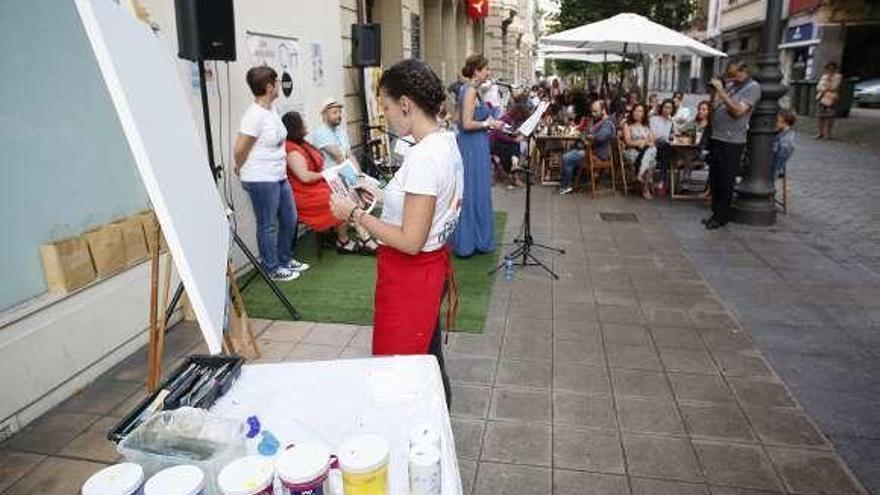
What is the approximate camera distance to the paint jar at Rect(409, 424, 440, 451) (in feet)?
4.54

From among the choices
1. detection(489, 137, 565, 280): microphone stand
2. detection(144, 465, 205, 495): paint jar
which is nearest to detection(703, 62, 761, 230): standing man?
detection(489, 137, 565, 280): microphone stand

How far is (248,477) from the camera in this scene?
124cm

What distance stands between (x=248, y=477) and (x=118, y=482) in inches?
9.8

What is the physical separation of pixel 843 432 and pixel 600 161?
6804mm

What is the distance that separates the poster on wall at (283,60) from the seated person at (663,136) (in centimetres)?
550

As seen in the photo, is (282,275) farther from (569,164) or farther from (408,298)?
(569,164)

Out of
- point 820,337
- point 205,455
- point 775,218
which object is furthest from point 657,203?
point 205,455

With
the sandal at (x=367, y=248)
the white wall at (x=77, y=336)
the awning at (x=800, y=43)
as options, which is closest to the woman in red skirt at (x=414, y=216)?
the white wall at (x=77, y=336)

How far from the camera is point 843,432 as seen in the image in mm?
3230

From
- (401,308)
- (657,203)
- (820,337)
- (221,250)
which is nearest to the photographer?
(221,250)

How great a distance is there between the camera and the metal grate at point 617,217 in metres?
8.01

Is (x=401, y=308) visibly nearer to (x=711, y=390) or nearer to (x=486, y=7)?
(x=711, y=390)

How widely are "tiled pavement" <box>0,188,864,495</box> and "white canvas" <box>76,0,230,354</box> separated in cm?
161

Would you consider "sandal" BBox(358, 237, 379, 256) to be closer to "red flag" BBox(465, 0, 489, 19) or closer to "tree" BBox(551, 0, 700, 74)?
"red flag" BBox(465, 0, 489, 19)
